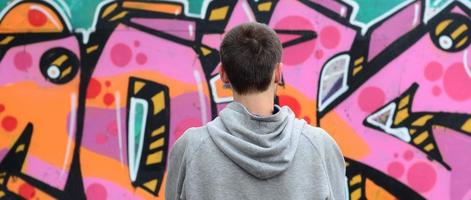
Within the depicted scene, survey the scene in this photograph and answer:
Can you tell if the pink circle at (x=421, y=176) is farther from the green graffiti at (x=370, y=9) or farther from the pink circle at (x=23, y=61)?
the pink circle at (x=23, y=61)

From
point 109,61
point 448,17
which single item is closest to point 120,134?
point 109,61

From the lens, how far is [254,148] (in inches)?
56.9

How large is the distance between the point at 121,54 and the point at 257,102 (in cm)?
240

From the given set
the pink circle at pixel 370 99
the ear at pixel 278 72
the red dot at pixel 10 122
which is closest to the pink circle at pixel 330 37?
the pink circle at pixel 370 99

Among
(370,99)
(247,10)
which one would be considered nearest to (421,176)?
(370,99)

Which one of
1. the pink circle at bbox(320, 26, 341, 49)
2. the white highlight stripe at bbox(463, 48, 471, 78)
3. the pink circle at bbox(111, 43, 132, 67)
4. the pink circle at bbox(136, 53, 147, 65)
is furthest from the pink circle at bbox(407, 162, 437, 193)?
the pink circle at bbox(111, 43, 132, 67)

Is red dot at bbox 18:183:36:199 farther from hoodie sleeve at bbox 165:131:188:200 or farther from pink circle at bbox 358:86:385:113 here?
hoodie sleeve at bbox 165:131:188:200

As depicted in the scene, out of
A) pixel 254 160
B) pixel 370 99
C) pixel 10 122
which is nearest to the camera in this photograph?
pixel 254 160

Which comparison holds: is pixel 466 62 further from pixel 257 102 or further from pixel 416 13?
A: pixel 257 102

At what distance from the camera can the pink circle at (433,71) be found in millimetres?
3855

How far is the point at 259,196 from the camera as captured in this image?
144cm

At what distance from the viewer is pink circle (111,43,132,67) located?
148 inches

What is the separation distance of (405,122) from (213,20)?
1448 millimetres

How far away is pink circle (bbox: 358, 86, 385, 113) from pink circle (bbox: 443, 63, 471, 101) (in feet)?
1.46
